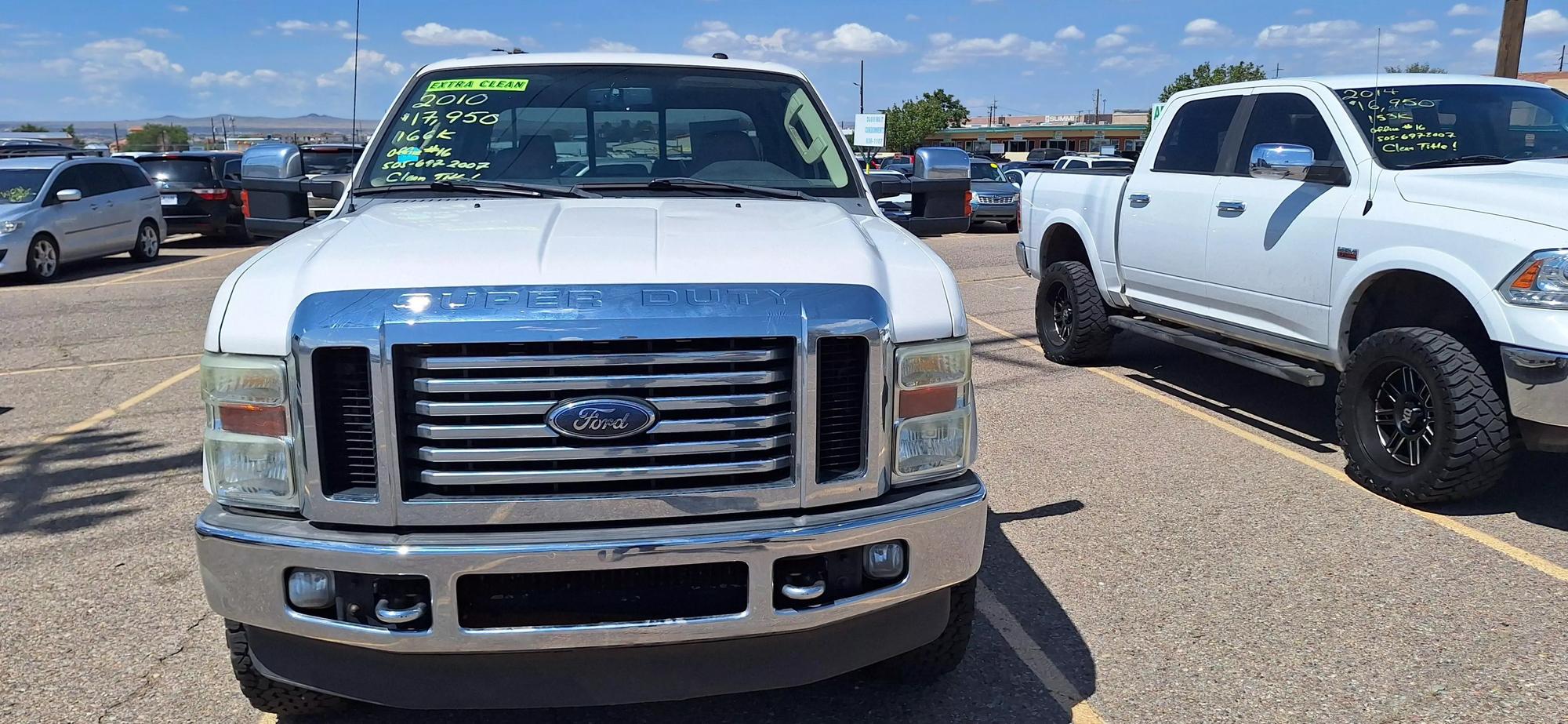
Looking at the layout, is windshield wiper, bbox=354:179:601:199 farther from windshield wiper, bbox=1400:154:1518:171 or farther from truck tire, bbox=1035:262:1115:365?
truck tire, bbox=1035:262:1115:365

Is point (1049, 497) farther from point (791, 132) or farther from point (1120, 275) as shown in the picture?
point (1120, 275)

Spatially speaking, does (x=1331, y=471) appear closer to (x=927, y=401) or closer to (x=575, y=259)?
(x=927, y=401)

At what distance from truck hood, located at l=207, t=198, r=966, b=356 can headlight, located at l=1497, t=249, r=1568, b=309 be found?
A: 9.04 ft

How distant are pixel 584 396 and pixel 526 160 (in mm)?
1726

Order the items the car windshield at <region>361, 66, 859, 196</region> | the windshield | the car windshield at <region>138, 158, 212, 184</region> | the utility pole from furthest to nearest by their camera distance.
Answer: the car windshield at <region>138, 158, 212, 184</region> → the windshield → the utility pole → the car windshield at <region>361, 66, 859, 196</region>

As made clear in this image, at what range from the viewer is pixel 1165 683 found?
3332 millimetres

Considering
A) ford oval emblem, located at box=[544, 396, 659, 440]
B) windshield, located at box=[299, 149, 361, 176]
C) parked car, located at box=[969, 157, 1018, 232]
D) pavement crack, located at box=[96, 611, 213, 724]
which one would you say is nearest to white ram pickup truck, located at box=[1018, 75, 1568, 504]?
ford oval emblem, located at box=[544, 396, 659, 440]

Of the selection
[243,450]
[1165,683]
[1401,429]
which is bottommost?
[1165,683]

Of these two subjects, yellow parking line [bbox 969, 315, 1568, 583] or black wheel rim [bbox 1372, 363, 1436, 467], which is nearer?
yellow parking line [bbox 969, 315, 1568, 583]

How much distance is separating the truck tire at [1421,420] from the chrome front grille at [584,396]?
345 centimetres

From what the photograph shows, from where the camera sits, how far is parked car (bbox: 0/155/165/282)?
43.0ft

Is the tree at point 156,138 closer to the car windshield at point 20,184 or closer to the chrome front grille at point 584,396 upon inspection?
the car windshield at point 20,184

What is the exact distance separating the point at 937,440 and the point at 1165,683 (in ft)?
4.17

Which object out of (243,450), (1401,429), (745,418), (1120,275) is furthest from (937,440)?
(1120,275)
